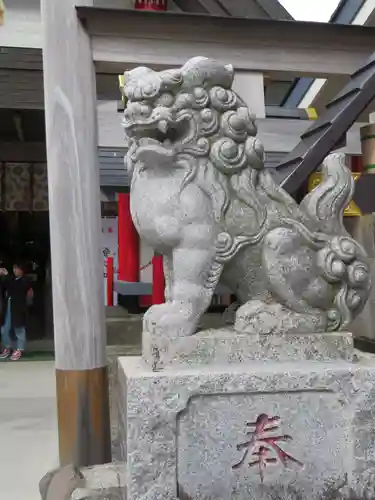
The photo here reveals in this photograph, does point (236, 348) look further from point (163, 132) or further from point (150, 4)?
point (150, 4)

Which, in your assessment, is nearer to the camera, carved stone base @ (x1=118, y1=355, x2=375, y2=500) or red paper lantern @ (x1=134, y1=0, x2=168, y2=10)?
carved stone base @ (x1=118, y1=355, x2=375, y2=500)

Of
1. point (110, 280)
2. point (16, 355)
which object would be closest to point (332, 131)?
point (110, 280)

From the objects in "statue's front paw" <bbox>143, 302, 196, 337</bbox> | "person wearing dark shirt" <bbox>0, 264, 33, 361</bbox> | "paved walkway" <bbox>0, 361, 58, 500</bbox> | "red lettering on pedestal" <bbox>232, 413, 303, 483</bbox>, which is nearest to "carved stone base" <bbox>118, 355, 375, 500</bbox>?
"red lettering on pedestal" <bbox>232, 413, 303, 483</bbox>

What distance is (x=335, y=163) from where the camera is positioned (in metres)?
1.73

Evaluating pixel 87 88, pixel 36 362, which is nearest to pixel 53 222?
pixel 87 88

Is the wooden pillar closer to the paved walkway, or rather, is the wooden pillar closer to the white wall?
the paved walkway

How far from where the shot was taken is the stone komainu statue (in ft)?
5.21

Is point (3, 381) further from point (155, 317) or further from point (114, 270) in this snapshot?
point (155, 317)

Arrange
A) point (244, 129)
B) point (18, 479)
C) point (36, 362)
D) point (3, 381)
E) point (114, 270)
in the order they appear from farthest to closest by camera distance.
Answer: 1. point (36, 362)
2. point (114, 270)
3. point (3, 381)
4. point (18, 479)
5. point (244, 129)

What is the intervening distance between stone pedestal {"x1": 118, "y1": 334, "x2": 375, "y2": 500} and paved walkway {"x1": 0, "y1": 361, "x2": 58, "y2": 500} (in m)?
1.37

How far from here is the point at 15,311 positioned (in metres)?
6.47

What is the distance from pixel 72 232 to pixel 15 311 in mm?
4366

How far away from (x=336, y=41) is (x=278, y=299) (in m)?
1.55

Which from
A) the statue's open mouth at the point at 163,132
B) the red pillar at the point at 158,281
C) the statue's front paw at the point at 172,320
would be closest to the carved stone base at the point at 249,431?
the statue's front paw at the point at 172,320
